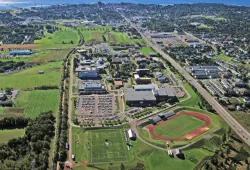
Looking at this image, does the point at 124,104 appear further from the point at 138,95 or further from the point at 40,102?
the point at 40,102

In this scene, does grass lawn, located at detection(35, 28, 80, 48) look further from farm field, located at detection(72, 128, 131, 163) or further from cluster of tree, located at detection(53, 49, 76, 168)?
farm field, located at detection(72, 128, 131, 163)

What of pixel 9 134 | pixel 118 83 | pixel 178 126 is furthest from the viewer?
pixel 118 83

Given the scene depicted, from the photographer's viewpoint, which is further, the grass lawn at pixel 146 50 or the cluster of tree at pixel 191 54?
the grass lawn at pixel 146 50

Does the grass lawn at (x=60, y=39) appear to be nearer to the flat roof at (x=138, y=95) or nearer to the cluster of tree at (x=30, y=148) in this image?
the flat roof at (x=138, y=95)

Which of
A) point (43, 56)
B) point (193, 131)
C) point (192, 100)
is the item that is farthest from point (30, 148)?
point (43, 56)

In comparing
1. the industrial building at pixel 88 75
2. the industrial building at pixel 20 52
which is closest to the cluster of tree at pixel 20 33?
the industrial building at pixel 20 52

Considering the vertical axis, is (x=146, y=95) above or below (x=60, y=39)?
below
